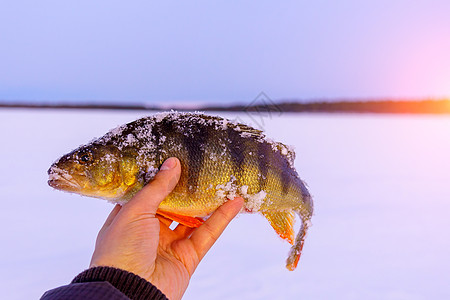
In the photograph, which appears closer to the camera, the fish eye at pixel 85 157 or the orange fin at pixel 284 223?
the fish eye at pixel 85 157

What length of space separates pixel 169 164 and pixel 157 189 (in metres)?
0.15

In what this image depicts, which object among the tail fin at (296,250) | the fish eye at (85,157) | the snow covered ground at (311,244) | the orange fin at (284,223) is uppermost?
the fish eye at (85,157)

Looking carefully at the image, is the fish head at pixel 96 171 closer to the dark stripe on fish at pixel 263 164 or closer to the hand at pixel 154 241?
the hand at pixel 154 241

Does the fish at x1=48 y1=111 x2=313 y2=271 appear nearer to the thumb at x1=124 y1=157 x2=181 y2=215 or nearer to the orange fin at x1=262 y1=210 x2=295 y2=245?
the thumb at x1=124 y1=157 x2=181 y2=215

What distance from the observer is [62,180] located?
7.03ft

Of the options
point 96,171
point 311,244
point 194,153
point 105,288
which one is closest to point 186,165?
point 194,153

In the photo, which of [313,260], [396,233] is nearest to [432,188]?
[396,233]

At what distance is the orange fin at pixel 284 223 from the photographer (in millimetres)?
2572

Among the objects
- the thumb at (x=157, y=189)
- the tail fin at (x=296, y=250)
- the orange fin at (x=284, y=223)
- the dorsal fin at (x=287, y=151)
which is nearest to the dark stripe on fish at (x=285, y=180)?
the dorsal fin at (x=287, y=151)

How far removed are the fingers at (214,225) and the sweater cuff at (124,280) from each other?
0.64 m

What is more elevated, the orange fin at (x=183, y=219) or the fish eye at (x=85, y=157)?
the fish eye at (x=85, y=157)

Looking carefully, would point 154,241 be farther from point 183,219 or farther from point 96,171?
point 96,171

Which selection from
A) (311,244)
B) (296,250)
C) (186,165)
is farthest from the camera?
(311,244)

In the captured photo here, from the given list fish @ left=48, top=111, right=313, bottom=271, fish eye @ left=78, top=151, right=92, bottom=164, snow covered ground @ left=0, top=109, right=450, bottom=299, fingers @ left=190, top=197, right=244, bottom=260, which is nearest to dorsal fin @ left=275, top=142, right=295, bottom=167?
A: fish @ left=48, top=111, right=313, bottom=271
